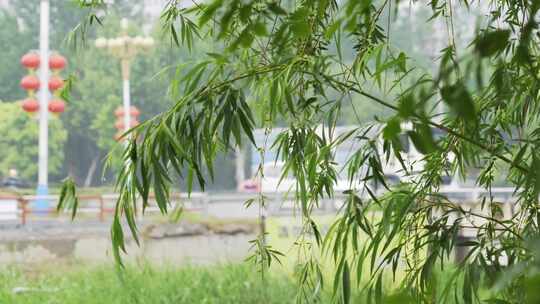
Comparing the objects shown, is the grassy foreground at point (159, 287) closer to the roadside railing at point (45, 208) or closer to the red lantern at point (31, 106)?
the roadside railing at point (45, 208)

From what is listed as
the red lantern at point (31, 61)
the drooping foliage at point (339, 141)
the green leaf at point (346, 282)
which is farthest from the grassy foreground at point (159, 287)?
the red lantern at point (31, 61)

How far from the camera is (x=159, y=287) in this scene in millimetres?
4238

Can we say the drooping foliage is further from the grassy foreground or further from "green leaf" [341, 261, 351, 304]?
the grassy foreground

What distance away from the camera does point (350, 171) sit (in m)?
1.13

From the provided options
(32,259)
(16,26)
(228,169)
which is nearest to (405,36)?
(228,169)

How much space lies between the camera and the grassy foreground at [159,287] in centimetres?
416

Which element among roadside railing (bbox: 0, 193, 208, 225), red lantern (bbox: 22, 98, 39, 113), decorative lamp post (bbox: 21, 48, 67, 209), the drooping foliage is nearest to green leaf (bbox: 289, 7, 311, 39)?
the drooping foliage

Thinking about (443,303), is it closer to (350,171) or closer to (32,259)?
(350,171)

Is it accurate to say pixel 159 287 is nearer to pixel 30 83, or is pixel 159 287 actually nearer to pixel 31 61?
pixel 31 61

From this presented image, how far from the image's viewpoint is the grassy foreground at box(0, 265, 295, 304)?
13.6ft

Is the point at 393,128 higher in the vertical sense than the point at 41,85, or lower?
lower

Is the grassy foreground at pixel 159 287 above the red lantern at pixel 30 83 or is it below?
below

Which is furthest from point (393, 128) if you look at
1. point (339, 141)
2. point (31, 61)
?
point (31, 61)

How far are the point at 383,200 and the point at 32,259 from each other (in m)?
4.66
